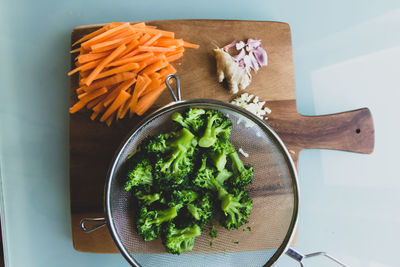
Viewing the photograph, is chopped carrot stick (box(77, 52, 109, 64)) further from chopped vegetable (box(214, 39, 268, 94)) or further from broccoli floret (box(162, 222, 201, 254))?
broccoli floret (box(162, 222, 201, 254))

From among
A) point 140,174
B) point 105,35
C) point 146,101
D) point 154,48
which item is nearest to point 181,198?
point 140,174

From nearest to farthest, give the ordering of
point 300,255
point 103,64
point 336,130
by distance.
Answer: point 300,255 < point 103,64 < point 336,130

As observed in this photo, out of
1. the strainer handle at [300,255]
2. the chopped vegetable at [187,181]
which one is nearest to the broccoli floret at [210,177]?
the chopped vegetable at [187,181]

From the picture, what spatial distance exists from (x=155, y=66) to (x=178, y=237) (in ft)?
2.40

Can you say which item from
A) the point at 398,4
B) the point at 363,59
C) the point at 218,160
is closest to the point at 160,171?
the point at 218,160

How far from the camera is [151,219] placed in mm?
1247

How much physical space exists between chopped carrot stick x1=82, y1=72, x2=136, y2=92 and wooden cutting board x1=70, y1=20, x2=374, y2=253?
12 centimetres

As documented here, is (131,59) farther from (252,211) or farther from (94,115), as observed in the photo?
(252,211)

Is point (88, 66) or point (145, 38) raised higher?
point (145, 38)

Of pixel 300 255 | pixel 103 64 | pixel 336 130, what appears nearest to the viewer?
pixel 300 255

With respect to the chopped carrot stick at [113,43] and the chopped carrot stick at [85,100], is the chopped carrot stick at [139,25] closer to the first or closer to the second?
the chopped carrot stick at [113,43]

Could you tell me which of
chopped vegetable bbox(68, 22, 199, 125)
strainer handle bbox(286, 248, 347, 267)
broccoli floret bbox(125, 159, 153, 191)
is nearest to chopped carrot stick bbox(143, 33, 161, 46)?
chopped vegetable bbox(68, 22, 199, 125)

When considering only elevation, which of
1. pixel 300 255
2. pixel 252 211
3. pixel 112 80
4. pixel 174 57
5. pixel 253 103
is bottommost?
pixel 300 255

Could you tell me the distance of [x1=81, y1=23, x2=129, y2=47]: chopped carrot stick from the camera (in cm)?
138
